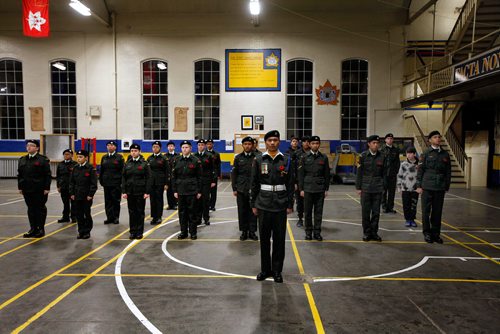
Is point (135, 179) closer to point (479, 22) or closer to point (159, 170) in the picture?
point (159, 170)

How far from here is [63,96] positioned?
18.9 meters

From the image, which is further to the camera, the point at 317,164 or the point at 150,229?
the point at 150,229

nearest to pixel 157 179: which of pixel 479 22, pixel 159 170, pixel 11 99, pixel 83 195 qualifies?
pixel 159 170

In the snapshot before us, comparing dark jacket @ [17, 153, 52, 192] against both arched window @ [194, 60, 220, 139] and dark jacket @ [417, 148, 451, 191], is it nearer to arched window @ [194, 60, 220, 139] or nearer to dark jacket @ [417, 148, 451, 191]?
dark jacket @ [417, 148, 451, 191]

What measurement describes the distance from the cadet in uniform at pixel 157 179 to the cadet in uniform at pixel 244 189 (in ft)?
7.54

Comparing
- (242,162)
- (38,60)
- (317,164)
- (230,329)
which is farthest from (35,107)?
(230,329)

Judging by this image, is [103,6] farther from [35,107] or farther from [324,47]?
[324,47]

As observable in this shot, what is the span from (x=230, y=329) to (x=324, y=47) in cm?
1699

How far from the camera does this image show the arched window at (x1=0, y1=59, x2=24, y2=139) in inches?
747

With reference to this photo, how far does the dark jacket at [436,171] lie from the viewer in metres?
6.71

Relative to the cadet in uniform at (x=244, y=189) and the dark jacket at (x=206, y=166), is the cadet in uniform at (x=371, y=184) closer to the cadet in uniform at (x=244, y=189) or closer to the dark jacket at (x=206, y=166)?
the cadet in uniform at (x=244, y=189)

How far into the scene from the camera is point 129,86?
18.4 metres

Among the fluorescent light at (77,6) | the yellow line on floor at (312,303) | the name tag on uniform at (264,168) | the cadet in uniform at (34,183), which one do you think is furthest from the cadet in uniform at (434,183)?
the fluorescent light at (77,6)

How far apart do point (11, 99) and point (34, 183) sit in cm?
1547
